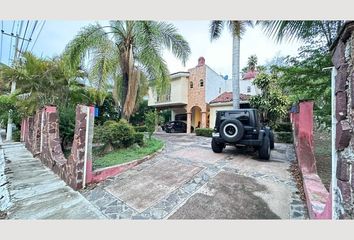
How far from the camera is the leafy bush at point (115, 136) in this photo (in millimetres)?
8461

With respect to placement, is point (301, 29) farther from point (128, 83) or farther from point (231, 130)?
point (128, 83)

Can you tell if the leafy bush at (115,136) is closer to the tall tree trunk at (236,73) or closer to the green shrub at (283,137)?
the tall tree trunk at (236,73)

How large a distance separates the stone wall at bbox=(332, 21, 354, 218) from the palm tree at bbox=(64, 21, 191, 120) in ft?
26.2

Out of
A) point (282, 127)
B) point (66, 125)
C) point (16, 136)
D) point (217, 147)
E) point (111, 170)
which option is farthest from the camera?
point (16, 136)

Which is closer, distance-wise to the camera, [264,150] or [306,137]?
[306,137]

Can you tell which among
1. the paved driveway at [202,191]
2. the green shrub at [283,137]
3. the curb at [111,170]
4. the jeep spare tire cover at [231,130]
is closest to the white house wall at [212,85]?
the green shrub at [283,137]

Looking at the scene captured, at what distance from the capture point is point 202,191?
15.5 feet

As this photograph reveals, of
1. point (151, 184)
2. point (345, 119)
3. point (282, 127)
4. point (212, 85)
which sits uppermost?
point (212, 85)

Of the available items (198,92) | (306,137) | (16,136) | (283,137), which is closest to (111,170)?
(306,137)

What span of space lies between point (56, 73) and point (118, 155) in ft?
23.6

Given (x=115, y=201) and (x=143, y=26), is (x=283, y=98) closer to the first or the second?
(x=143, y=26)

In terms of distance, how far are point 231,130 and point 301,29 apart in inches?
150

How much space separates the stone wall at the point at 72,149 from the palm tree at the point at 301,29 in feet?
20.0

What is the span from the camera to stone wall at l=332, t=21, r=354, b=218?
171cm
